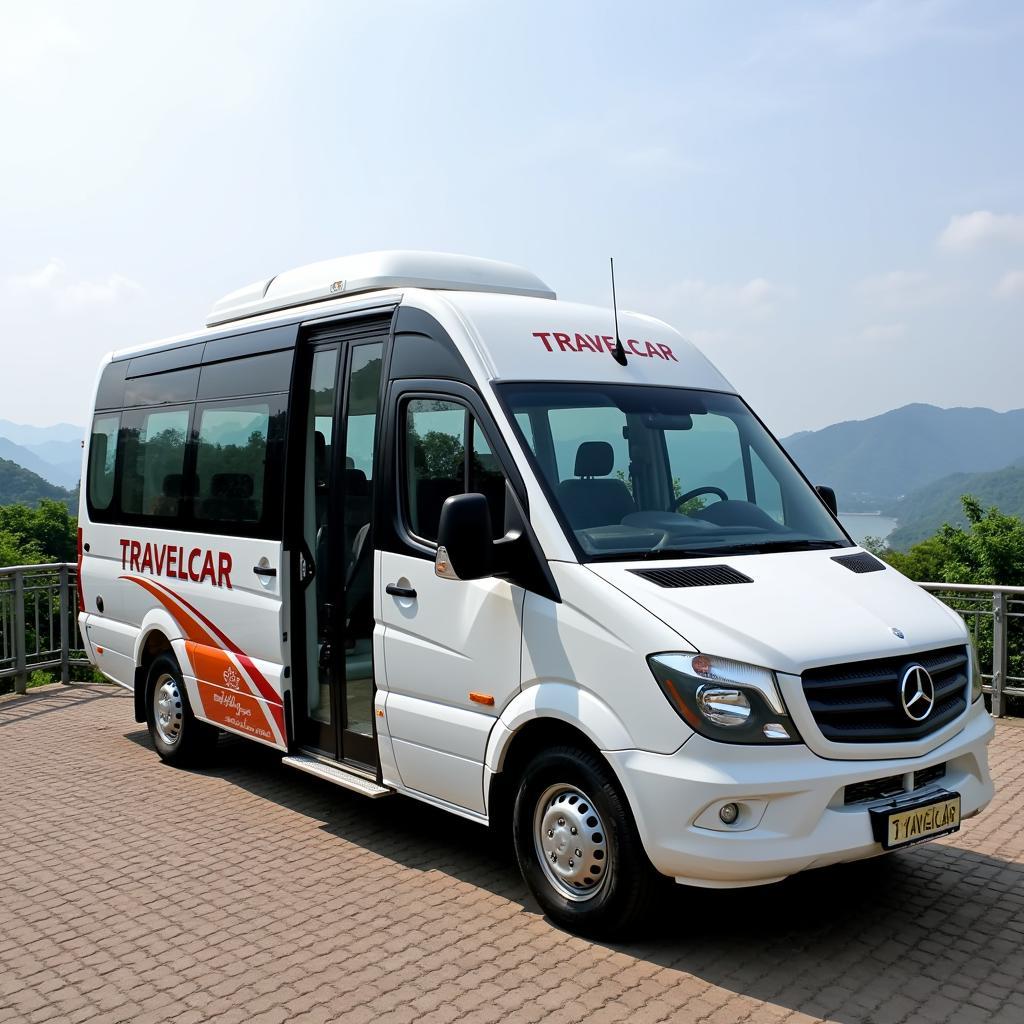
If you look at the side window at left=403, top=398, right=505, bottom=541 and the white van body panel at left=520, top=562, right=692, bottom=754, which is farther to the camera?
the side window at left=403, top=398, right=505, bottom=541

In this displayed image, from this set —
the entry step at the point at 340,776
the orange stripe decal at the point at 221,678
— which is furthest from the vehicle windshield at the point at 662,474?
the orange stripe decal at the point at 221,678

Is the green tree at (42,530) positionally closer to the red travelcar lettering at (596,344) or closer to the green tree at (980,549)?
the green tree at (980,549)

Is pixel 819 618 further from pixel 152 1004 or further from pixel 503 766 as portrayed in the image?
pixel 152 1004

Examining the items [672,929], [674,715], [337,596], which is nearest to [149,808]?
[337,596]

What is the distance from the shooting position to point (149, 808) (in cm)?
702

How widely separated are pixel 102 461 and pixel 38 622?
128 inches

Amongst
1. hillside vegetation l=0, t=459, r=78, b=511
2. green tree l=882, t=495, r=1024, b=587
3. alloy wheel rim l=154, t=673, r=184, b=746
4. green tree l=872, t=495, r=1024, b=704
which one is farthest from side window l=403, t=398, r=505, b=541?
hillside vegetation l=0, t=459, r=78, b=511

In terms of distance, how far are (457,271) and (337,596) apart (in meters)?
2.12

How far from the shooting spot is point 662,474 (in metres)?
5.45

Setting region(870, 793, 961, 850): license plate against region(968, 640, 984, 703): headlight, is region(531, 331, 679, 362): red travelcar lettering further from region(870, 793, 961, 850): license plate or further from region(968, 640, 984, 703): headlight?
region(870, 793, 961, 850): license plate

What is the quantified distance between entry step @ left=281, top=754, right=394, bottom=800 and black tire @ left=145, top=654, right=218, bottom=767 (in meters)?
1.52

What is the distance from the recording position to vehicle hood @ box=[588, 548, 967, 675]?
4.23 metres

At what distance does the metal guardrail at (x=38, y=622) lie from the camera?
11117 millimetres

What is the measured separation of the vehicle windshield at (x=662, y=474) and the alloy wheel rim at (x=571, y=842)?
105 centimetres
